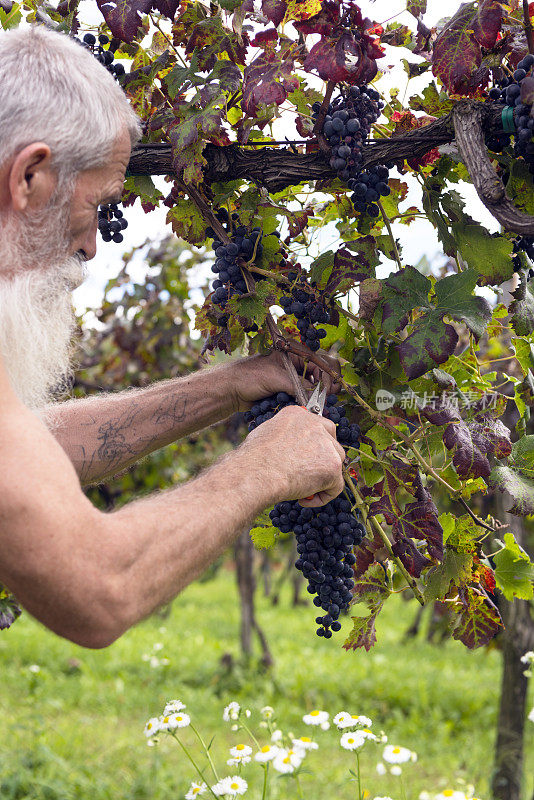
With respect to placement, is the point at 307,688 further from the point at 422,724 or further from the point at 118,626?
the point at 118,626

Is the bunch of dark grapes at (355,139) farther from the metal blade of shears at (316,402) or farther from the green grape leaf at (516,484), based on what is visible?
the green grape leaf at (516,484)

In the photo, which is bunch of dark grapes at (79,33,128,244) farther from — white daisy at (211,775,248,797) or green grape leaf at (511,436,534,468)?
white daisy at (211,775,248,797)

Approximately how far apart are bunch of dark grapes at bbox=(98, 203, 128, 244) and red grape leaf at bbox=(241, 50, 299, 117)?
1.78 feet

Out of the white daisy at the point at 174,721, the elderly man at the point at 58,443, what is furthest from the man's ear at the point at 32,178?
the white daisy at the point at 174,721

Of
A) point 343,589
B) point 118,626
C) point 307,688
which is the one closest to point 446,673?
point 307,688

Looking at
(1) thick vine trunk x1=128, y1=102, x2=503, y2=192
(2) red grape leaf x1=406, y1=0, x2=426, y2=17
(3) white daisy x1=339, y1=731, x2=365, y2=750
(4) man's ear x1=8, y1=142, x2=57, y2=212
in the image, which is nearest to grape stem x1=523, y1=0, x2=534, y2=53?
(1) thick vine trunk x1=128, y1=102, x2=503, y2=192

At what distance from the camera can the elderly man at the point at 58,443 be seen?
1148 mm

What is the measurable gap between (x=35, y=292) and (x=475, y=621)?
1.24 metres

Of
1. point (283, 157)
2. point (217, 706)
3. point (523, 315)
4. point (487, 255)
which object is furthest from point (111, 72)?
point (217, 706)

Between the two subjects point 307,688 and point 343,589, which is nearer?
point 343,589

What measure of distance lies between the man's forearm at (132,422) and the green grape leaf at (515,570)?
78cm

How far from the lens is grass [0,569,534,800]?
13.9 ft

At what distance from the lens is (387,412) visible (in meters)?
1.77

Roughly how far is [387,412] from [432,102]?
702 millimetres
